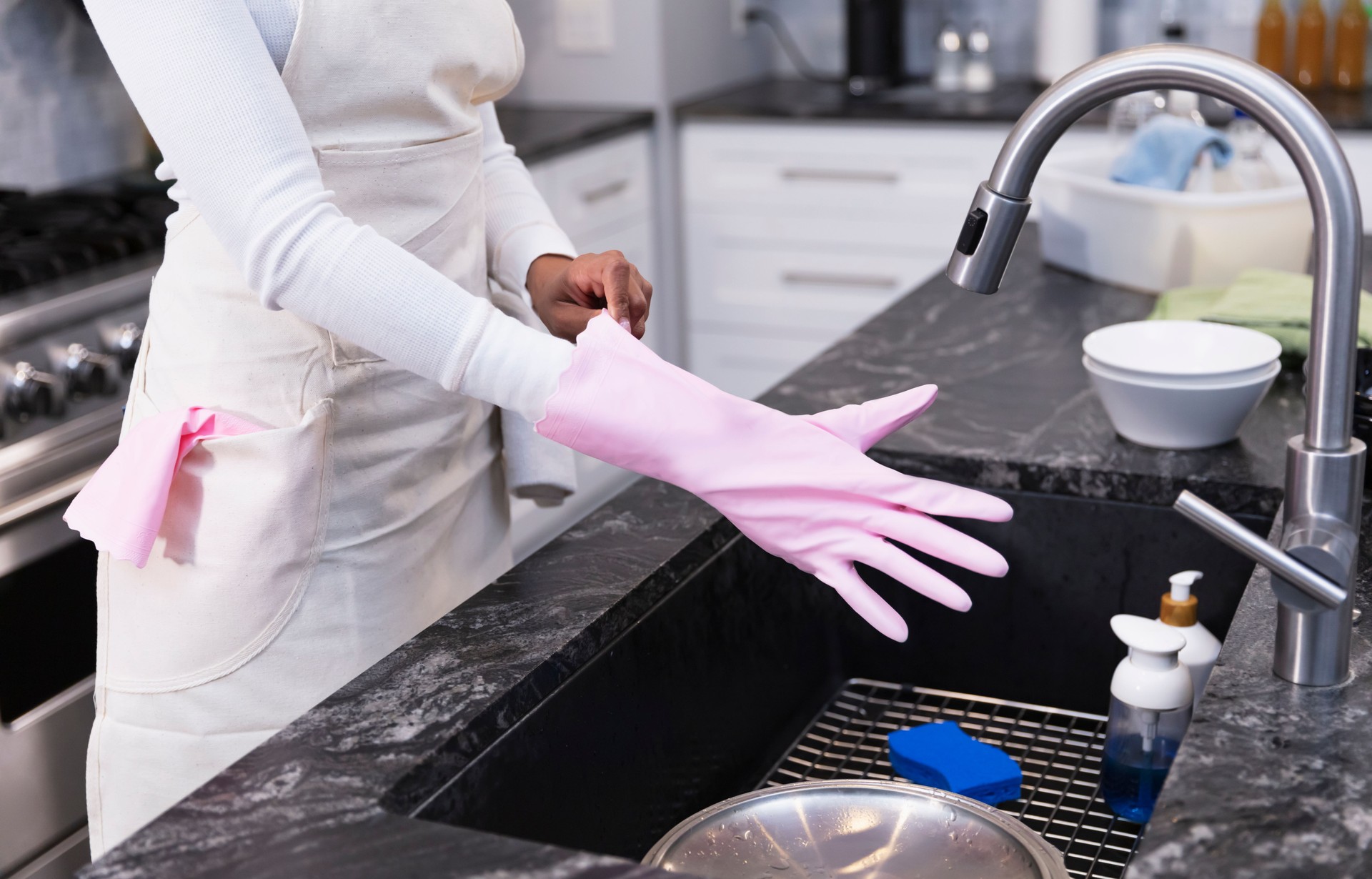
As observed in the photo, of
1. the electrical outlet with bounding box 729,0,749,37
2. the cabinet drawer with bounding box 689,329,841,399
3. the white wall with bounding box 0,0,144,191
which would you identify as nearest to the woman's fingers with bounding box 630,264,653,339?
the white wall with bounding box 0,0,144,191

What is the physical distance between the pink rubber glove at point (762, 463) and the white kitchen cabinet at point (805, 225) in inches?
82.0

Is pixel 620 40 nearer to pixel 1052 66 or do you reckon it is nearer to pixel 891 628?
pixel 1052 66

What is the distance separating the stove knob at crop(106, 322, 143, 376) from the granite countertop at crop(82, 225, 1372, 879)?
0.85 m

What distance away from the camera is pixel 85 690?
162 cm

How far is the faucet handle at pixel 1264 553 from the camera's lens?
0.73m

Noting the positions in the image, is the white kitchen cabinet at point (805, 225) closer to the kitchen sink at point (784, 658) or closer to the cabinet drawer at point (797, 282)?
the cabinet drawer at point (797, 282)

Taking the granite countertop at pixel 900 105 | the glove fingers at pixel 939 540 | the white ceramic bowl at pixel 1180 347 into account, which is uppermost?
the glove fingers at pixel 939 540

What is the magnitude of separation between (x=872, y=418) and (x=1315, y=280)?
25cm

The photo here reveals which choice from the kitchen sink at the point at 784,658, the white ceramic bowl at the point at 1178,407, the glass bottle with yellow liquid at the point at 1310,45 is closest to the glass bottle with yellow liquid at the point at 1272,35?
the glass bottle with yellow liquid at the point at 1310,45

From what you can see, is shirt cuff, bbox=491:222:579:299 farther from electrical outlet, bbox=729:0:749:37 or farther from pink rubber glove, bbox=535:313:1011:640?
electrical outlet, bbox=729:0:749:37

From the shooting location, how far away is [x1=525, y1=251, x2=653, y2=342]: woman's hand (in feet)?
3.27

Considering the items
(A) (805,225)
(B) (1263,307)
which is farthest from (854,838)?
(A) (805,225)

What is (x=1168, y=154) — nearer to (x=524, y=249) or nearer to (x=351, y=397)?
(x=524, y=249)

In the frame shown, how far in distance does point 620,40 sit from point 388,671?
8.32 feet
